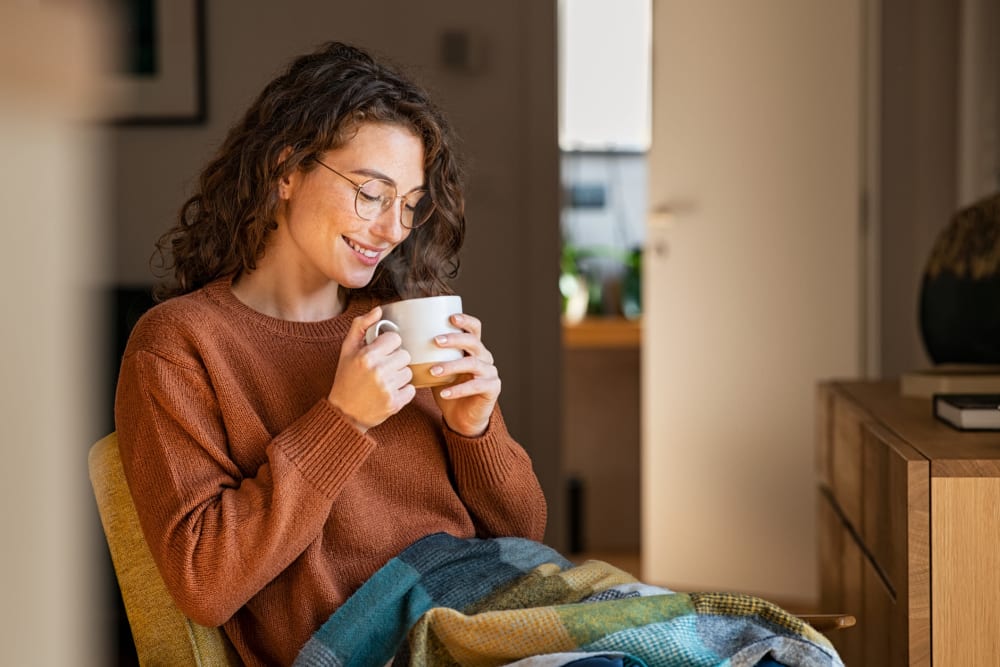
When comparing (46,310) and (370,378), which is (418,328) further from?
(46,310)

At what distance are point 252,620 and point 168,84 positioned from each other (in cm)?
200

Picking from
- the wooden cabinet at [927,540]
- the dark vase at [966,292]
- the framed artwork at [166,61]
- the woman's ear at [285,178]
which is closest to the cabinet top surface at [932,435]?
the wooden cabinet at [927,540]

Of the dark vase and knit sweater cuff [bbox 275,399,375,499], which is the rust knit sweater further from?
the dark vase

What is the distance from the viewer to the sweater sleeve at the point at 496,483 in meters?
1.28

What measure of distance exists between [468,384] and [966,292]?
1140 millimetres

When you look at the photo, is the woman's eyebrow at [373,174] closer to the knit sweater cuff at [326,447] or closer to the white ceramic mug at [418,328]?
the white ceramic mug at [418,328]

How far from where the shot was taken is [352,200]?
1204 mm

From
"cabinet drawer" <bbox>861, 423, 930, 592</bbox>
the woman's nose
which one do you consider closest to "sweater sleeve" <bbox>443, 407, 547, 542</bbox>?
the woman's nose

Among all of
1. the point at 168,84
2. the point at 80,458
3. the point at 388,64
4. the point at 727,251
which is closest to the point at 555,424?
the point at 727,251

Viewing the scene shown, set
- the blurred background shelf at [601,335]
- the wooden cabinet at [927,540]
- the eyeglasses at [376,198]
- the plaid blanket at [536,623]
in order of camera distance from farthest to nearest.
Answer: the blurred background shelf at [601,335] < the wooden cabinet at [927,540] < the eyeglasses at [376,198] < the plaid blanket at [536,623]

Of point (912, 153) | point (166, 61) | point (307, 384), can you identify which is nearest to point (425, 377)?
point (307, 384)

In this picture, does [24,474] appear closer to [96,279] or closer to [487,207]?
[96,279]

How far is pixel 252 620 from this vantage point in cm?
118

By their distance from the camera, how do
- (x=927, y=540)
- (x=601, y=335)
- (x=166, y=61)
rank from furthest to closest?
(x=601, y=335)
(x=166, y=61)
(x=927, y=540)
